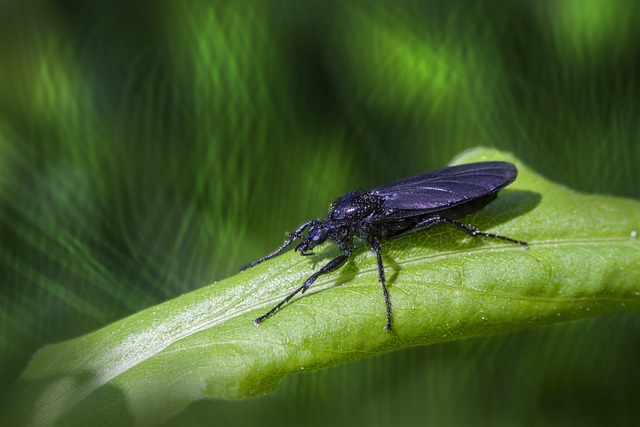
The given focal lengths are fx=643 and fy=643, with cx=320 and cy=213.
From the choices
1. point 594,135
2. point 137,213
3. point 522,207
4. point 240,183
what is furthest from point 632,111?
point 137,213

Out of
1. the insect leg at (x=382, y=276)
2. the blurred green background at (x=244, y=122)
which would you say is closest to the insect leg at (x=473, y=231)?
the insect leg at (x=382, y=276)

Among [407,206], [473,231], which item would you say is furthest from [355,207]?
A: [473,231]

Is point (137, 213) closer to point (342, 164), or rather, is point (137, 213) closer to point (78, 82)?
point (78, 82)

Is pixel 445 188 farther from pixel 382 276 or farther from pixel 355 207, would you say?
pixel 382 276

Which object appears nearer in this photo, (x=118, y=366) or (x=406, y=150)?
(x=118, y=366)

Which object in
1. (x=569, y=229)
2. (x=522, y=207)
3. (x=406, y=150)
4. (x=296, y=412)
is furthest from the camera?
(x=406, y=150)

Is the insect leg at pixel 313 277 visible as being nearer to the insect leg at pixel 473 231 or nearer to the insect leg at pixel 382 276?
the insect leg at pixel 382 276
